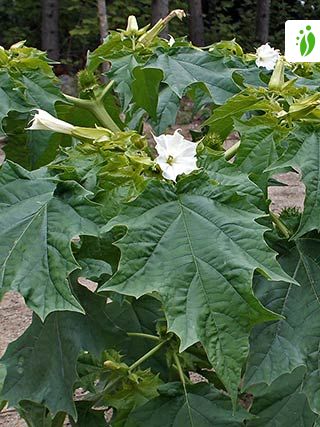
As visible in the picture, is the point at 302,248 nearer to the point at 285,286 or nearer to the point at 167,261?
the point at 285,286

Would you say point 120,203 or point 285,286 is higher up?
point 120,203

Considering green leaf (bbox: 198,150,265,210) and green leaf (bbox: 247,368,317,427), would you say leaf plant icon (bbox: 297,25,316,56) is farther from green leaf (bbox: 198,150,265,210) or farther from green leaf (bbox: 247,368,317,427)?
green leaf (bbox: 247,368,317,427)

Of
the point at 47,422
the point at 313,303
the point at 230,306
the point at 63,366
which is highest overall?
the point at 230,306

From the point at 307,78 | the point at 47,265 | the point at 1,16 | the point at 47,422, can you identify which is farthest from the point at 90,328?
the point at 1,16

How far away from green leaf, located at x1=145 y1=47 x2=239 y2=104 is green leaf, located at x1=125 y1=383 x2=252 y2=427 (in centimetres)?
53

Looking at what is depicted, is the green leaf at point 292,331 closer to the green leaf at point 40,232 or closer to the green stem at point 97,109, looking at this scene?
the green leaf at point 40,232

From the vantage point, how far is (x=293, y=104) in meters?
1.17

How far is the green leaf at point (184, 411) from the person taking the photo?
1.38 meters

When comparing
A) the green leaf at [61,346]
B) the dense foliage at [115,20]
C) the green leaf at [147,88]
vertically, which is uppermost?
the green leaf at [147,88]

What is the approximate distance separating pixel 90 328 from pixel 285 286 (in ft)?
1.03

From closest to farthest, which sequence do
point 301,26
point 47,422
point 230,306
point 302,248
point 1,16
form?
point 230,306 → point 302,248 → point 301,26 → point 47,422 → point 1,16

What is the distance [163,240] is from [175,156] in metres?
0.12

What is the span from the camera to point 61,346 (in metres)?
1.25

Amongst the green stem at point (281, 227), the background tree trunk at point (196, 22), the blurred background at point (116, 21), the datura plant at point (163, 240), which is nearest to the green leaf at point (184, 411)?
the datura plant at point (163, 240)
